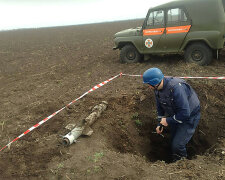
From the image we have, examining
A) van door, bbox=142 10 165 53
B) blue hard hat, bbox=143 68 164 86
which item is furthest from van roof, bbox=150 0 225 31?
blue hard hat, bbox=143 68 164 86

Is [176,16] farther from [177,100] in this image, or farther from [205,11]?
[177,100]

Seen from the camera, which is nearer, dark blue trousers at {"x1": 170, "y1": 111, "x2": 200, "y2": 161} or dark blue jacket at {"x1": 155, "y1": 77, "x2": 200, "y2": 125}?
dark blue jacket at {"x1": 155, "y1": 77, "x2": 200, "y2": 125}

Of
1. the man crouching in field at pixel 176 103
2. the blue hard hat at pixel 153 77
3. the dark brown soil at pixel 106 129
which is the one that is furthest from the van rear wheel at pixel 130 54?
the blue hard hat at pixel 153 77

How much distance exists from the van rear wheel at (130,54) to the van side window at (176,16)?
5.91 feet

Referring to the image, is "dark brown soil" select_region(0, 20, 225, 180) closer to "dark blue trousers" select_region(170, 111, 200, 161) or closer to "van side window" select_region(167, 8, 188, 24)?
"dark blue trousers" select_region(170, 111, 200, 161)

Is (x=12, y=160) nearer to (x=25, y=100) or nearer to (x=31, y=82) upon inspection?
(x=25, y=100)

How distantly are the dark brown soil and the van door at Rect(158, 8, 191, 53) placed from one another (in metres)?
0.79

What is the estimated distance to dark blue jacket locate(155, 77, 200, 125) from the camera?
3389 millimetres

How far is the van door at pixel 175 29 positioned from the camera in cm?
720

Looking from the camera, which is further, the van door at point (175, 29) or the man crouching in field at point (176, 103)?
the van door at point (175, 29)

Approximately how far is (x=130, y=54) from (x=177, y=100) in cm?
565

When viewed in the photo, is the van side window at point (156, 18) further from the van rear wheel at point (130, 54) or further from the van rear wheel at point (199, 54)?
the van rear wheel at point (199, 54)

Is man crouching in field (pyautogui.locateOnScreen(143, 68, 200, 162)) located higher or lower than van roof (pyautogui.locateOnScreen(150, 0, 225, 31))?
lower

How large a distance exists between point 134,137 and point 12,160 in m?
2.46
